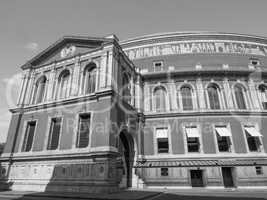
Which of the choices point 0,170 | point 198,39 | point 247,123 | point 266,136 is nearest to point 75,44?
point 0,170

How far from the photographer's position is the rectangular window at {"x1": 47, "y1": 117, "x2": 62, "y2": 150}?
1642 cm

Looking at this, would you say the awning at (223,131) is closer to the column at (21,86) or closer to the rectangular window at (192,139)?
the rectangular window at (192,139)

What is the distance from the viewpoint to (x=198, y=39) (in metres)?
26.9

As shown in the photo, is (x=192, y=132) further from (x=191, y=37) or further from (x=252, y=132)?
(x=191, y=37)

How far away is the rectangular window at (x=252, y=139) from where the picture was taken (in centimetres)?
1892

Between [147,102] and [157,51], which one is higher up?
[157,51]

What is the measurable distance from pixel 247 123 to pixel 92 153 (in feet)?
55.3

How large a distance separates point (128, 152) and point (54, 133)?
7.55 meters

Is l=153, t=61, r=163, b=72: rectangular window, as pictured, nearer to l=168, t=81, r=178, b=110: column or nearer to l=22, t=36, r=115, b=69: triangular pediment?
l=168, t=81, r=178, b=110: column

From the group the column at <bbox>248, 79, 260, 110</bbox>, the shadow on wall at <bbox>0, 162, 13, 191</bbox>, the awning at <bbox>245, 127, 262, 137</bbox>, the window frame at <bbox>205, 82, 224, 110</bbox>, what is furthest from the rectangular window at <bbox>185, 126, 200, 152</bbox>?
the shadow on wall at <bbox>0, 162, 13, 191</bbox>

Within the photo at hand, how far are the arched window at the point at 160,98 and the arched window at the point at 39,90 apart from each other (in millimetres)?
13008

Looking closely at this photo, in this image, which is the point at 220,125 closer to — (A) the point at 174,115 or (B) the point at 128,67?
(A) the point at 174,115

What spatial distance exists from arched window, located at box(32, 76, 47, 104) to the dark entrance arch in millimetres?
9896

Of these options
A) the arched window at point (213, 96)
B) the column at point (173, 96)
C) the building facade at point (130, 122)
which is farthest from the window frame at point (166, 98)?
the arched window at point (213, 96)
